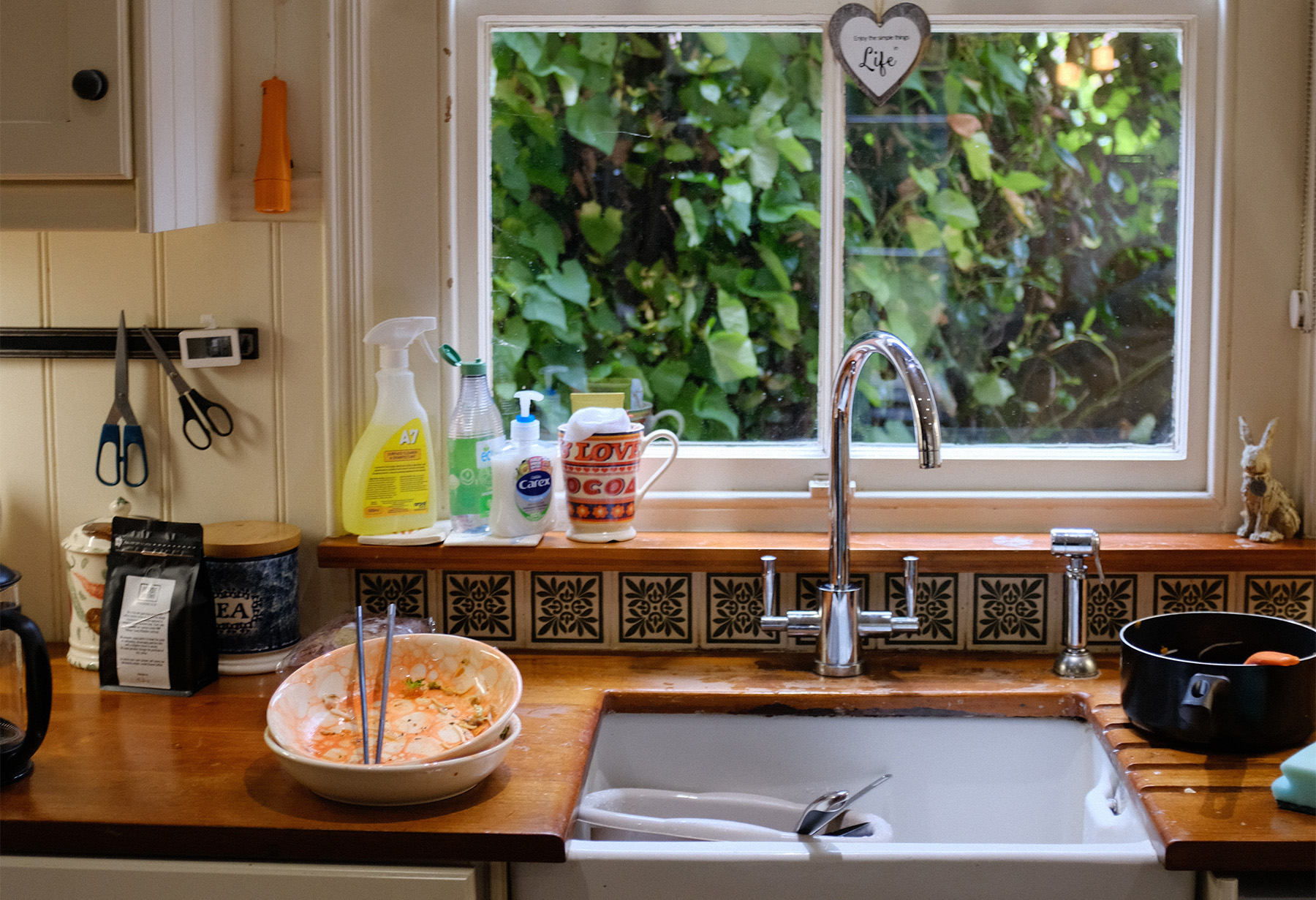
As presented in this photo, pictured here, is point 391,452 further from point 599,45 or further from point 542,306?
point 599,45

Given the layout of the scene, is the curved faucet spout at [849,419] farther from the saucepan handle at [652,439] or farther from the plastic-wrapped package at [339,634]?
the plastic-wrapped package at [339,634]

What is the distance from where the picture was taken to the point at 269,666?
5.13 ft

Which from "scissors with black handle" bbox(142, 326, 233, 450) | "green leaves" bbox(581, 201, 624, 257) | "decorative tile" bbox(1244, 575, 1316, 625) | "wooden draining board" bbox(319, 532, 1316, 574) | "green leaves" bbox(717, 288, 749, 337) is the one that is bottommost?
"decorative tile" bbox(1244, 575, 1316, 625)

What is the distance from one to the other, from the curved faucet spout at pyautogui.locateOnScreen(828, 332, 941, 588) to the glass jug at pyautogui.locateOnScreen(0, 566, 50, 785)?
36.2 inches

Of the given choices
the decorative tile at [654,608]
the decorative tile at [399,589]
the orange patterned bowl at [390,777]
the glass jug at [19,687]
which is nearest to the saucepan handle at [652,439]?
the decorative tile at [654,608]

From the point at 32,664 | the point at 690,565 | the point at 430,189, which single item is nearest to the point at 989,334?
the point at 690,565

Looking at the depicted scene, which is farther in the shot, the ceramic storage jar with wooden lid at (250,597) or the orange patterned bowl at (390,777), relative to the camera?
the ceramic storage jar with wooden lid at (250,597)

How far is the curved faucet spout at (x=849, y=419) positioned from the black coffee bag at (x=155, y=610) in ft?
2.61

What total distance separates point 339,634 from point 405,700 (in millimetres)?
186

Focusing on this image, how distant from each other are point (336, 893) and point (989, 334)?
3.82ft

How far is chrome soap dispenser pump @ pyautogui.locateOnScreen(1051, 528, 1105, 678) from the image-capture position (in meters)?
1.52

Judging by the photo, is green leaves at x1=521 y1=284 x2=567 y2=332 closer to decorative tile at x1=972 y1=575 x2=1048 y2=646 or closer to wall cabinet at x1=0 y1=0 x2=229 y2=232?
wall cabinet at x1=0 y1=0 x2=229 y2=232

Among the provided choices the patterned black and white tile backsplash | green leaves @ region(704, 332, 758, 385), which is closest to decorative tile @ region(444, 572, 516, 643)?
the patterned black and white tile backsplash

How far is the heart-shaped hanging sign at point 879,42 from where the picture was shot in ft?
5.48
